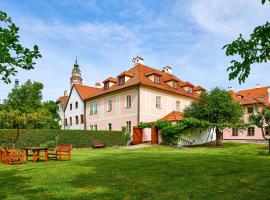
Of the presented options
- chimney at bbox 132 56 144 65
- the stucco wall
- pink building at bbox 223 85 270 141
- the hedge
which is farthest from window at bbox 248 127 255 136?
the hedge

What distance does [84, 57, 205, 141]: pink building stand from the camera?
36.4 m

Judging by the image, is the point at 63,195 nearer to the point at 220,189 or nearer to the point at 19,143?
the point at 220,189

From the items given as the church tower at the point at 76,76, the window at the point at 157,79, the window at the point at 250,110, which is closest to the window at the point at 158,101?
the window at the point at 157,79

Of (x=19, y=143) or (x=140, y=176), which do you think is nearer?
(x=140, y=176)

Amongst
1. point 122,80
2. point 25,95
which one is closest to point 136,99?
point 122,80

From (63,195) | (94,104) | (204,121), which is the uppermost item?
(94,104)

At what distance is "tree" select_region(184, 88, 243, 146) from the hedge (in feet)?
30.7

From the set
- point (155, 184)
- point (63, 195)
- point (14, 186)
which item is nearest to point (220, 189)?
point (155, 184)

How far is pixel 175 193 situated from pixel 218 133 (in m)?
27.5

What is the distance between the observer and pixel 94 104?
44.2m

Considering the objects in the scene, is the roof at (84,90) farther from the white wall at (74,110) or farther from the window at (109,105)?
the window at (109,105)

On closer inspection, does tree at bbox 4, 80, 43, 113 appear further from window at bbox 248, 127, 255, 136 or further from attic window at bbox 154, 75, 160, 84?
window at bbox 248, 127, 255, 136

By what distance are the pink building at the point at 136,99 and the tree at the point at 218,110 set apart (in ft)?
18.2

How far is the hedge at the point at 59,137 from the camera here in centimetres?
2719
